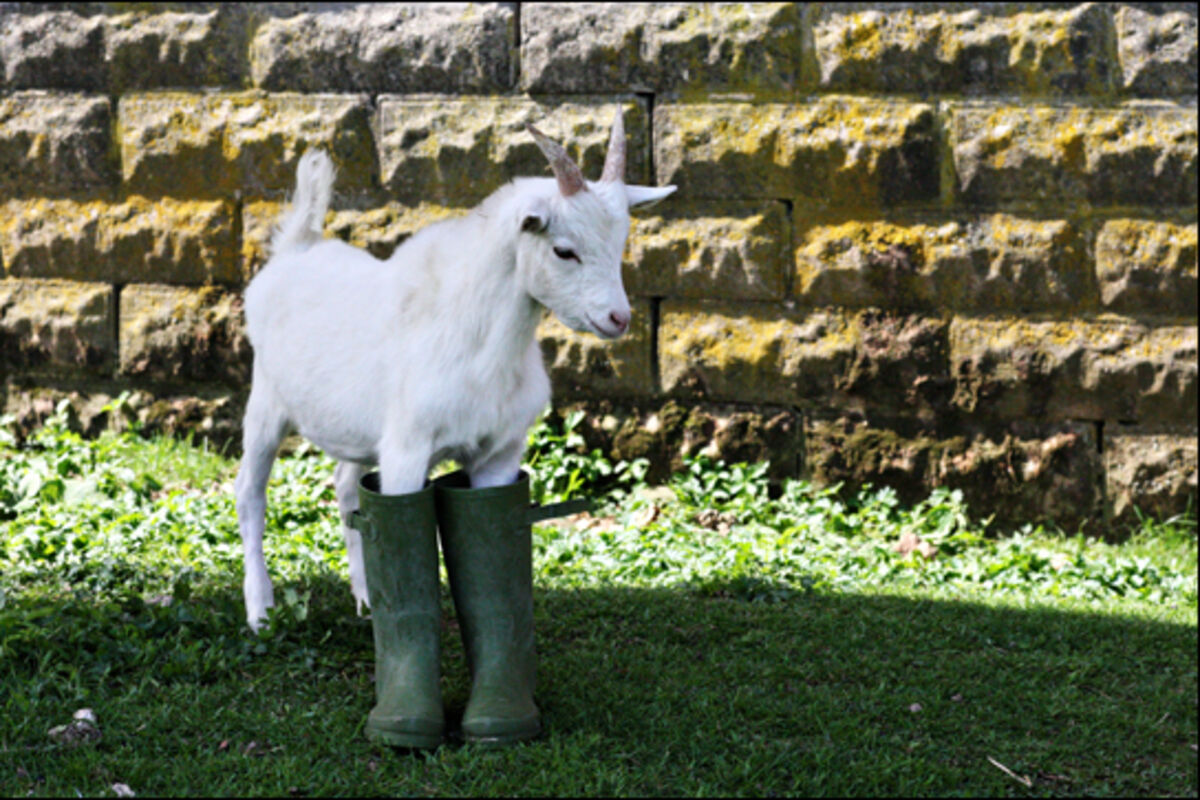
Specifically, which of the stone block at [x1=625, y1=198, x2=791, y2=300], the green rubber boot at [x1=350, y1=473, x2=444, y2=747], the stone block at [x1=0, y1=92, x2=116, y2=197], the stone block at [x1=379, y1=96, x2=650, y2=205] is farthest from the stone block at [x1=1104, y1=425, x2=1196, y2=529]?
the stone block at [x1=0, y1=92, x2=116, y2=197]

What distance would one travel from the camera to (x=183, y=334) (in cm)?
648

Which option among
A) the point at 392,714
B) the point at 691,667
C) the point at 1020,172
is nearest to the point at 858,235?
the point at 1020,172

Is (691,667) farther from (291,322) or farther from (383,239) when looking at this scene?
(383,239)

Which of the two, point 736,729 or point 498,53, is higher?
point 498,53

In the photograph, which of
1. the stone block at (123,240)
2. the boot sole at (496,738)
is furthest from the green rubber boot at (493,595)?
the stone block at (123,240)

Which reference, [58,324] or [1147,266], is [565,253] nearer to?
[1147,266]

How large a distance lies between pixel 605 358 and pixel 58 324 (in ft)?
9.37

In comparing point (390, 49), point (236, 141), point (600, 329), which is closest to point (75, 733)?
point (600, 329)

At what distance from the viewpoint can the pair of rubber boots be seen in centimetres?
339

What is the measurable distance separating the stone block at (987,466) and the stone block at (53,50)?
4.06m

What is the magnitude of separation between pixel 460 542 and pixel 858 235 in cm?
313

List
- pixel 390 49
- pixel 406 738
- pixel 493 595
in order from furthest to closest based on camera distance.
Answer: pixel 390 49 → pixel 493 595 → pixel 406 738

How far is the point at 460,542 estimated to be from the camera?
11.4 ft

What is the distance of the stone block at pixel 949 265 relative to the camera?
18.9ft
